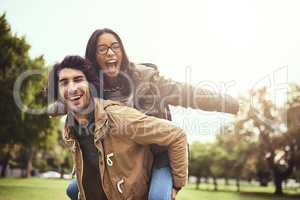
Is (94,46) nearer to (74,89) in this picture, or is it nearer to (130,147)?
(74,89)

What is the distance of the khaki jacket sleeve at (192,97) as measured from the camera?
4.84ft

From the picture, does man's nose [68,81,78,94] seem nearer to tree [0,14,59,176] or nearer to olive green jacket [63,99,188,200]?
olive green jacket [63,99,188,200]

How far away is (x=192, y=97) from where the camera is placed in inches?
59.2

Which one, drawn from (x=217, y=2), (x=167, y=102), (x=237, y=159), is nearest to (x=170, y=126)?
(x=167, y=102)

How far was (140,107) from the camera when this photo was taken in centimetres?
158

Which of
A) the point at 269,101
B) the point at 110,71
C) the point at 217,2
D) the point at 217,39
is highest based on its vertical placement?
the point at 217,2

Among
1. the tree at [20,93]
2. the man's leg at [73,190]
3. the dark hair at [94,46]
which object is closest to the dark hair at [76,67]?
the dark hair at [94,46]

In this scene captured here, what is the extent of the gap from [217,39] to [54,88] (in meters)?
3.86

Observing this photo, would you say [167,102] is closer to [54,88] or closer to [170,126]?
[170,126]

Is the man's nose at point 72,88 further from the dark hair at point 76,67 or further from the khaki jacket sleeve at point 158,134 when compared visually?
the khaki jacket sleeve at point 158,134

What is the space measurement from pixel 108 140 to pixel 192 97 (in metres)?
0.34

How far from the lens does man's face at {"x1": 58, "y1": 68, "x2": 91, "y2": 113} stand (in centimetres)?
142

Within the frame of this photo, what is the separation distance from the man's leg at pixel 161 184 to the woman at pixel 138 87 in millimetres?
239

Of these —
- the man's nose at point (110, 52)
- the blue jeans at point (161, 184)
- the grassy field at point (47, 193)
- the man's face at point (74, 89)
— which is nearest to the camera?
the blue jeans at point (161, 184)
